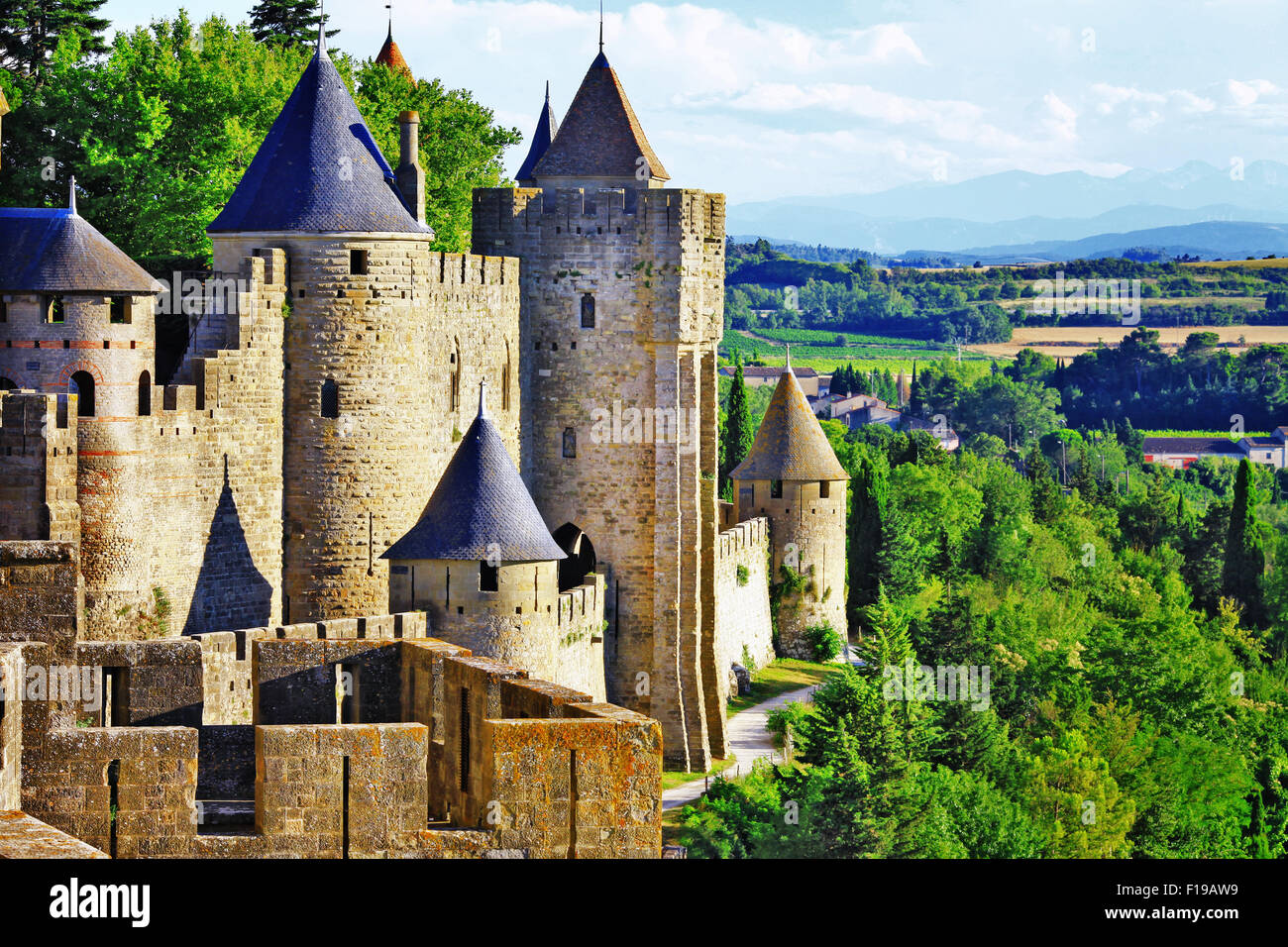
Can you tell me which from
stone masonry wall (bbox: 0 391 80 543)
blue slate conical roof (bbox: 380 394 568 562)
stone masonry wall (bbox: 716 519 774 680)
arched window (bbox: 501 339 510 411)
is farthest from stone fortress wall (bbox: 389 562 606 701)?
stone masonry wall (bbox: 716 519 774 680)

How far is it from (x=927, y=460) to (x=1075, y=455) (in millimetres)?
53920

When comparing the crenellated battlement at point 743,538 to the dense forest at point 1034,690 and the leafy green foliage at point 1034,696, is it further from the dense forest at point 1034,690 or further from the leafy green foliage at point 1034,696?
the dense forest at point 1034,690

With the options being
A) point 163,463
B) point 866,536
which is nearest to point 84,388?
point 163,463

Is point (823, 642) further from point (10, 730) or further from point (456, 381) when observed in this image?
point (10, 730)

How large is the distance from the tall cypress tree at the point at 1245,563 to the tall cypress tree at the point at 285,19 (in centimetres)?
4283

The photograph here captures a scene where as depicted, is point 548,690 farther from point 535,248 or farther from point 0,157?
point 0,157

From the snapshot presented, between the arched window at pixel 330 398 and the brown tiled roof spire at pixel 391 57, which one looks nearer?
the arched window at pixel 330 398

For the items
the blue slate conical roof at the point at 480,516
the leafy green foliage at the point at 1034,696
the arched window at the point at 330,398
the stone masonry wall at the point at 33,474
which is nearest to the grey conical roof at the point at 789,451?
the leafy green foliage at the point at 1034,696

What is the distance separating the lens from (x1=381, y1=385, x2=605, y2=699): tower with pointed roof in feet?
127

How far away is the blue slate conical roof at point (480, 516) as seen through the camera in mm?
38656

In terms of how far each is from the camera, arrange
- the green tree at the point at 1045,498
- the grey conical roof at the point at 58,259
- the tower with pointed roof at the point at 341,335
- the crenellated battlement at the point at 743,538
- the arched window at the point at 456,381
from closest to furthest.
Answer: the grey conical roof at the point at 58,259 → the tower with pointed roof at the point at 341,335 → the arched window at the point at 456,381 → the crenellated battlement at the point at 743,538 → the green tree at the point at 1045,498

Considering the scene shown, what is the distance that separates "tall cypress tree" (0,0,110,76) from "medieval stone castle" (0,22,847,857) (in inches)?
596

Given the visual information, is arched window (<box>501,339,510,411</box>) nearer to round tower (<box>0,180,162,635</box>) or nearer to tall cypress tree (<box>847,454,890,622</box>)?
round tower (<box>0,180,162,635</box>)
